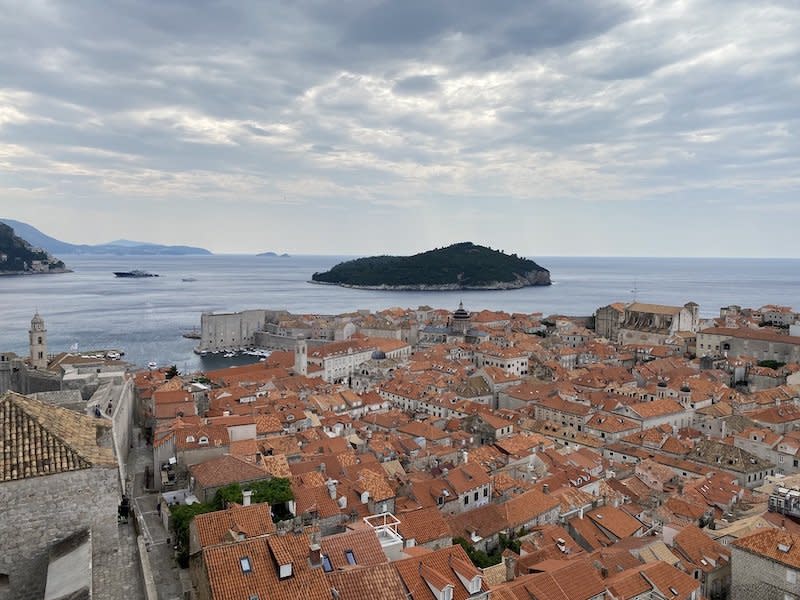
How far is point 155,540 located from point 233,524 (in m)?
6.15

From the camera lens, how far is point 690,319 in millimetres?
80375

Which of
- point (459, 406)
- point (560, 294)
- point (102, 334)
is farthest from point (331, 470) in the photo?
point (560, 294)

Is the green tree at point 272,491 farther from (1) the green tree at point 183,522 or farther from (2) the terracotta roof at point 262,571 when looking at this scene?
(2) the terracotta roof at point 262,571

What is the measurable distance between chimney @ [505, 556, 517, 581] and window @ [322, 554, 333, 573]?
6.17m

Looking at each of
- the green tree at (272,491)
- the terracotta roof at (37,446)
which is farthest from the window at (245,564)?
the green tree at (272,491)

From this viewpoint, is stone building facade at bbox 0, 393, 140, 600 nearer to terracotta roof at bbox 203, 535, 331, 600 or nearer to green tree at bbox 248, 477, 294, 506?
terracotta roof at bbox 203, 535, 331, 600

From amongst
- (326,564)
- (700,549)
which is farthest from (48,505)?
(700,549)

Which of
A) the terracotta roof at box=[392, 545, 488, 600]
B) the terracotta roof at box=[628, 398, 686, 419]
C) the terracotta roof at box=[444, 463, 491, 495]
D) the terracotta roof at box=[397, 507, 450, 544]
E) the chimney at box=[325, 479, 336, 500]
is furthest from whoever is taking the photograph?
the terracotta roof at box=[628, 398, 686, 419]

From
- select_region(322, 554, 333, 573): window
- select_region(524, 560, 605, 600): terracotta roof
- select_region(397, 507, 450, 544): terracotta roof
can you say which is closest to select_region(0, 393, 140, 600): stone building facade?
select_region(322, 554, 333, 573): window

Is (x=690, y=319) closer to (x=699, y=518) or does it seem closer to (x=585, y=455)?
(x=585, y=455)

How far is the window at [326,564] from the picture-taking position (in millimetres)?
11742

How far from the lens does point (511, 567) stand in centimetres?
1633

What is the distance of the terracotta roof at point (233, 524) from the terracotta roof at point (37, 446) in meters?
4.85

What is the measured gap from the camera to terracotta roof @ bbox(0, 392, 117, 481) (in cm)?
808
